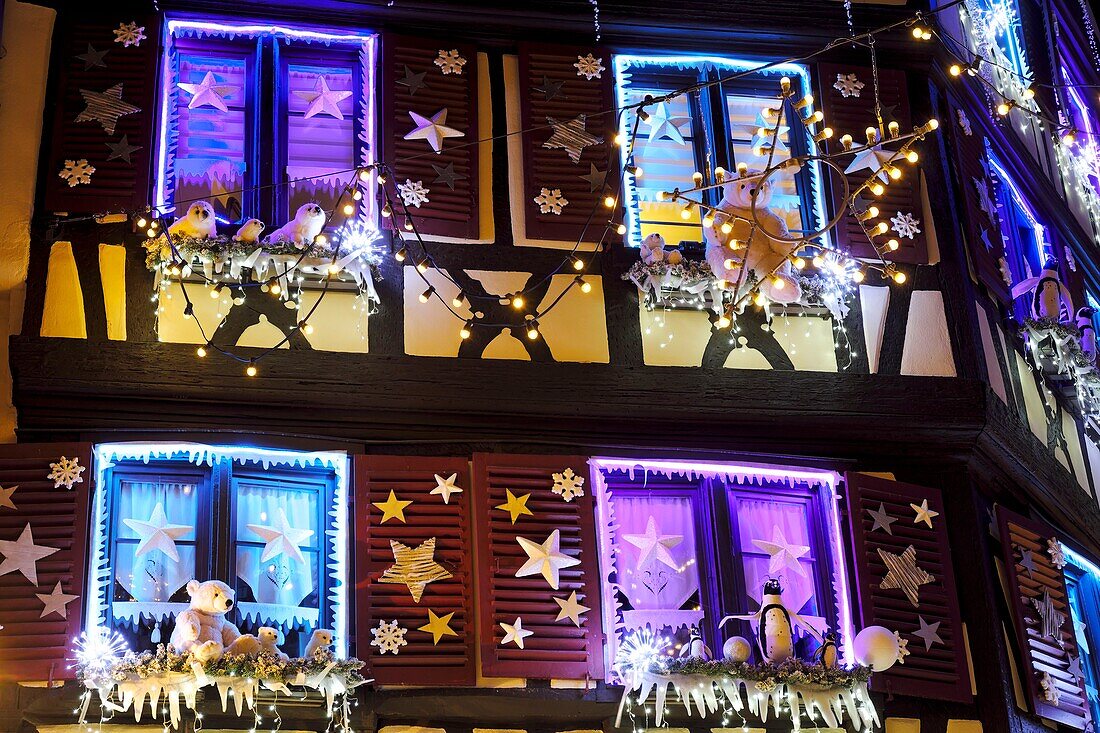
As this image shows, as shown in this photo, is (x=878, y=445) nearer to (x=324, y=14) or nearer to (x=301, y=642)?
(x=301, y=642)

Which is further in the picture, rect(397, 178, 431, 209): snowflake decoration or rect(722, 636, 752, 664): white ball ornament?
rect(397, 178, 431, 209): snowflake decoration

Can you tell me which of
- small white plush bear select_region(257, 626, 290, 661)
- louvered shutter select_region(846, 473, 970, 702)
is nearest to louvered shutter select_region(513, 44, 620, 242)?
louvered shutter select_region(846, 473, 970, 702)

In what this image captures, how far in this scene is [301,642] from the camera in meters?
8.62

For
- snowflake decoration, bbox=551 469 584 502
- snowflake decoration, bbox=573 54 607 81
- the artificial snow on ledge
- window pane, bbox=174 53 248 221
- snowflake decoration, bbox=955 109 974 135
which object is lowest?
the artificial snow on ledge

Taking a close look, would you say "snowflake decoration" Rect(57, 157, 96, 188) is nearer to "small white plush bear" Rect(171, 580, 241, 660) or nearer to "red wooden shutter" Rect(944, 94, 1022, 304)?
"small white plush bear" Rect(171, 580, 241, 660)

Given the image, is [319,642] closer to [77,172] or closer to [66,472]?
[66,472]

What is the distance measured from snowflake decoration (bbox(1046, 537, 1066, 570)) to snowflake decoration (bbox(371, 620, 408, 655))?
4399 millimetres

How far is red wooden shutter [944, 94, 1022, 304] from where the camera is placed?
10.6 meters

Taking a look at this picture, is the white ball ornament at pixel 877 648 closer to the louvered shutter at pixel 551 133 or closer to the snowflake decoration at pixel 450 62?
the louvered shutter at pixel 551 133

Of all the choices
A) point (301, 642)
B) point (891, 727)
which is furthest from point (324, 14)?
point (891, 727)

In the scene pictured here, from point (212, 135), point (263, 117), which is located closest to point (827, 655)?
point (263, 117)

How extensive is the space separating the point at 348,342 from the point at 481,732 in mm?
2307

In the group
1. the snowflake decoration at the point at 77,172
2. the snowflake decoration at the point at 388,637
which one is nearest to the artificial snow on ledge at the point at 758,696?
the snowflake decoration at the point at 388,637

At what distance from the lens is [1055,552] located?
34.3ft
